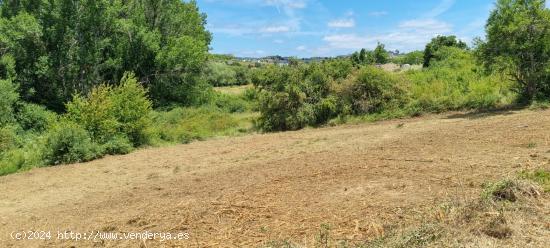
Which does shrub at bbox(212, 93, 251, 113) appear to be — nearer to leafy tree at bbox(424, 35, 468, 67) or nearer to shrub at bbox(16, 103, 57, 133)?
shrub at bbox(16, 103, 57, 133)

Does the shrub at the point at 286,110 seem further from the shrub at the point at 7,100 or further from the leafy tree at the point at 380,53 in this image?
the leafy tree at the point at 380,53

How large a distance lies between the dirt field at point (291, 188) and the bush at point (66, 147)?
3.98ft

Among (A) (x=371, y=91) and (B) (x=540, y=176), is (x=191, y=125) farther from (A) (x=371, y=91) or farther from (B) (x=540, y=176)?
(B) (x=540, y=176)

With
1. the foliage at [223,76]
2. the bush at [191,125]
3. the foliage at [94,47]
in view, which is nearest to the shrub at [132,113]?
the bush at [191,125]

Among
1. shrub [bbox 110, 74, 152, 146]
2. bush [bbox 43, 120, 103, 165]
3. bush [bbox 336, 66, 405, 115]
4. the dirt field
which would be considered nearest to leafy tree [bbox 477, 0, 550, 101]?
the dirt field

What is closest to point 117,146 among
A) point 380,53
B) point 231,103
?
point 231,103

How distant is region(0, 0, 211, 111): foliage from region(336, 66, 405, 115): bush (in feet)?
45.8

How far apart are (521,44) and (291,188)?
1150cm

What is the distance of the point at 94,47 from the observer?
1040 inches

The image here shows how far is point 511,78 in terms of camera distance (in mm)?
17469

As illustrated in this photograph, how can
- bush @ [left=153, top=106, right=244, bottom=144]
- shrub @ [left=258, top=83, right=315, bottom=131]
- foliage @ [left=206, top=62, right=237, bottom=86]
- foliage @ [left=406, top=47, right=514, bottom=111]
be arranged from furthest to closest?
foliage @ [left=206, top=62, right=237, bottom=86]
bush @ [left=153, top=106, right=244, bottom=144]
shrub @ [left=258, top=83, right=315, bottom=131]
foliage @ [left=406, top=47, right=514, bottom=111]

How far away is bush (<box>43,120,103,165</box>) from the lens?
48.6ft

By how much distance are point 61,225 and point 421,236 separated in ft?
17.7

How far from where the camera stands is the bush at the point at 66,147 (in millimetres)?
14820
